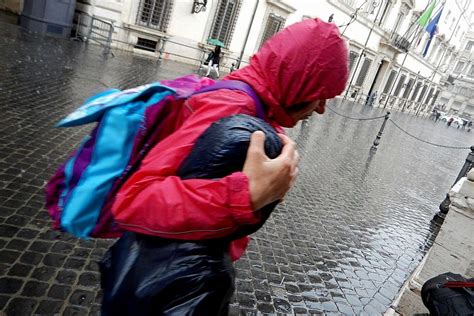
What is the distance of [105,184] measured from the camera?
119 centimetres

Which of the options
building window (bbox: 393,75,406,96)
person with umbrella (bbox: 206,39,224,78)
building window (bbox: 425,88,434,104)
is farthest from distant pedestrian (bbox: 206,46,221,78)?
building window (bbox: 425,88,434,104)

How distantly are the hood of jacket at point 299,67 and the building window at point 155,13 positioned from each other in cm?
1556

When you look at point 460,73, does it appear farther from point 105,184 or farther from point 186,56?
point 105,184

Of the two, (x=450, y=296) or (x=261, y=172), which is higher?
(x=261, y=172)

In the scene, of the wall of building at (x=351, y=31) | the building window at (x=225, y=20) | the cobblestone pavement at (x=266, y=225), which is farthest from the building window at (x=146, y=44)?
the cobblestone pavement at (x=266, y=225)

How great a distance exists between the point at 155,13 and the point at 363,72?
20667 millimetres

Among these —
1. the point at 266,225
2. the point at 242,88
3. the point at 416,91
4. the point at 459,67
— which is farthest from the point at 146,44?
the point at 459,67

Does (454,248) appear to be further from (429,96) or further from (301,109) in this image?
(429,96)

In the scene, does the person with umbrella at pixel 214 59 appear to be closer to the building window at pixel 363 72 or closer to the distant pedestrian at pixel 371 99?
the building window at pixel 363 72

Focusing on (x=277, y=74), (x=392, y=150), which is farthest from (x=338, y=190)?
(x=392, y=150)

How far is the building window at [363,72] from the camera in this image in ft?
100

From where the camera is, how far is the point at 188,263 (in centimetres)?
102

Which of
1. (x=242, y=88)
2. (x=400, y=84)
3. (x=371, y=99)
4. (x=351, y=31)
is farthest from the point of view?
(x=400, y=84)

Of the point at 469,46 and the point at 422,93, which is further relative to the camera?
the point at 469,46
